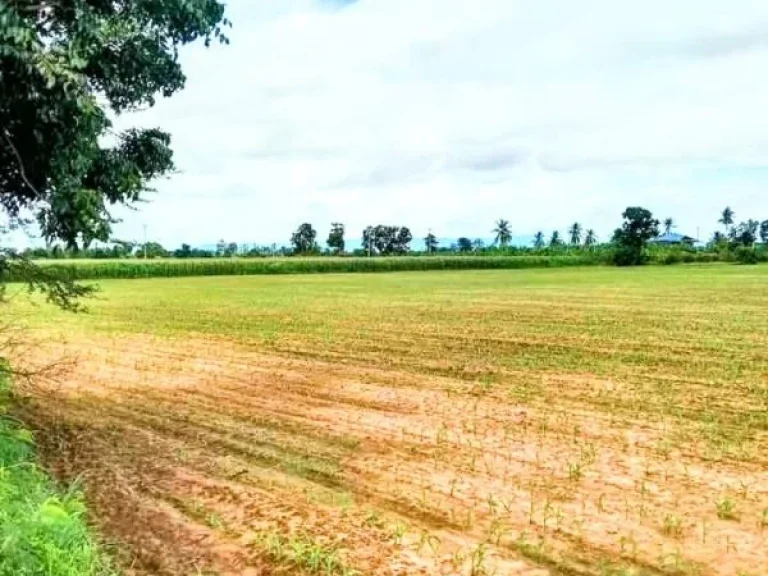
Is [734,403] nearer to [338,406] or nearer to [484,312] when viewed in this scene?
[338,406]

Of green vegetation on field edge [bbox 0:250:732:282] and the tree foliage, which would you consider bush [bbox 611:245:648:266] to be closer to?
green vegetation on field edge [bbox 0:250:732:282]

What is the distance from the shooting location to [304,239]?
120438 mm

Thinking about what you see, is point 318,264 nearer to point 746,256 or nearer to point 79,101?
point 746,256

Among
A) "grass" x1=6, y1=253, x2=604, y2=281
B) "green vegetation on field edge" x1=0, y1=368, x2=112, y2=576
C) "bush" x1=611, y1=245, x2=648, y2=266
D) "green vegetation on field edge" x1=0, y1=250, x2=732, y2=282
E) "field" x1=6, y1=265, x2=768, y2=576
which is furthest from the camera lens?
"bush" x1=611, y1=245, x2=648, y2=266

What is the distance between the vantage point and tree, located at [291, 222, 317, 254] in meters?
120

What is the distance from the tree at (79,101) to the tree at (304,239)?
111 metres

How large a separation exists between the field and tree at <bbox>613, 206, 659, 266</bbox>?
71.7m

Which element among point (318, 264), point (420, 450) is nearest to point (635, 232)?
point (318, 264)

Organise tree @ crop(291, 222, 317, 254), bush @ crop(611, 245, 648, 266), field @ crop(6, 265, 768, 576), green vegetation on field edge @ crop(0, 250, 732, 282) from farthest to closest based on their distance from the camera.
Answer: tree @ crop(291, 222, 317, 254) < bush @ crop(611, 245, 648, 266) < green vegetation on field edge @ crop(0, 250, 732, 282) < field @ crop(6, 265, 768, 576)

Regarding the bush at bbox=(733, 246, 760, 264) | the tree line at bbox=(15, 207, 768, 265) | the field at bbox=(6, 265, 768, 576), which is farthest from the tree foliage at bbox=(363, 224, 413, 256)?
the field at bbox=(6, 265, 768, 576)

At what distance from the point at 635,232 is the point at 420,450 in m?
87.3

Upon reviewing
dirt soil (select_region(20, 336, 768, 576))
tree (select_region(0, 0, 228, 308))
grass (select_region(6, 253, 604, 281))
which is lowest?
dirt soil (select_region(20, 336, 768, 576))

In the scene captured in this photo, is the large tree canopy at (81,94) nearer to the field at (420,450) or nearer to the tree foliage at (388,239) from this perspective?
the field at (420,450)

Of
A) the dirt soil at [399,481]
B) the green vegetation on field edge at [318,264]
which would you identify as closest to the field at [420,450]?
the dirt soil at [399,481]
